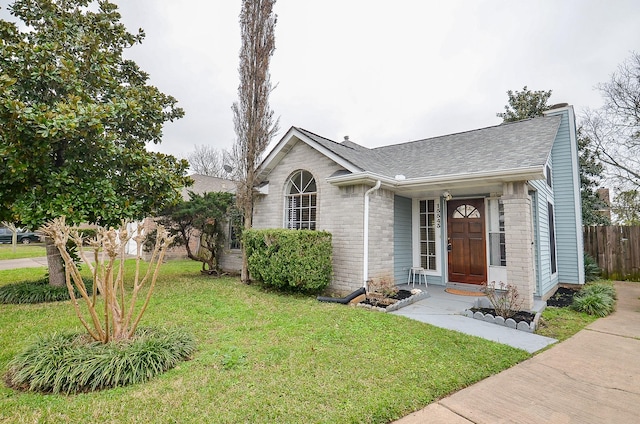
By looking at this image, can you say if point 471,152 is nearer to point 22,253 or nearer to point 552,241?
point 552,241

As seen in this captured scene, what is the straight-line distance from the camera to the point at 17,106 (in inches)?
194

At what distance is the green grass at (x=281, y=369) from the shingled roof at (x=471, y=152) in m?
3.75

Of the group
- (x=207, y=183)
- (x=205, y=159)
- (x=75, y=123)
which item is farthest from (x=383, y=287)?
(x=205, y=159)

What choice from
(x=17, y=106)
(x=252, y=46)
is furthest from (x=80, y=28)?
(x=252, y=46)

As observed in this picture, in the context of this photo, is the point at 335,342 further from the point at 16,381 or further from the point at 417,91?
the point at 417,91

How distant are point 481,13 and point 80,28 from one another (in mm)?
10764

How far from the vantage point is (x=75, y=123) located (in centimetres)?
528

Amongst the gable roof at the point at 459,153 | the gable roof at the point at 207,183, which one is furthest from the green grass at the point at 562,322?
the gable roof at the point at 207,183

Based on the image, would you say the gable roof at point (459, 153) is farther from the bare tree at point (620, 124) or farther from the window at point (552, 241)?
the bare tree at point (620, 124)

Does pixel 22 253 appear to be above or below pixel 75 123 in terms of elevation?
below

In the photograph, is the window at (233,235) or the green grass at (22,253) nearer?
the window at (233,235)

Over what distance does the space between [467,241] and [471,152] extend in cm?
241

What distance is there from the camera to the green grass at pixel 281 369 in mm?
2473

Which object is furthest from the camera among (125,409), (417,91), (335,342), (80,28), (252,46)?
(417,91)
